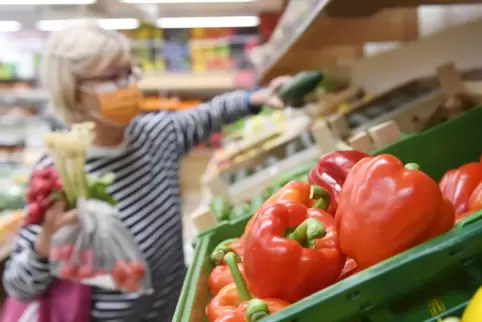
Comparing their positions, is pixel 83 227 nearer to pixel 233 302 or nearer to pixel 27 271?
pixel 27 271

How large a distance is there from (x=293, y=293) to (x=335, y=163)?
0.37 m

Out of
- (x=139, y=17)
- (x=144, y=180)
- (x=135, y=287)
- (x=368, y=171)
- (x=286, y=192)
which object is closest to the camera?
(x=368, y=171)

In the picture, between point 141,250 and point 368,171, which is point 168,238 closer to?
point 141,250

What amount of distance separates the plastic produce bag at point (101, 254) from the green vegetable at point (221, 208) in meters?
0.40

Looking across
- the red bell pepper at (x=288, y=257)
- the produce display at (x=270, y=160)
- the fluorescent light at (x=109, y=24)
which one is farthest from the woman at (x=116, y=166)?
the fluorescent light at (x=109, y=24)

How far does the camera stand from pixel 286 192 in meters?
1.11

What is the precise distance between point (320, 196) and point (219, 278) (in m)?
0.23

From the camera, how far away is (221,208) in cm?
181

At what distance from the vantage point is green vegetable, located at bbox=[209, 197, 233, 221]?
70.1 inches

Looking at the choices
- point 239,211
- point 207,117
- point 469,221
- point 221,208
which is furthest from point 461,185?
point 207,117

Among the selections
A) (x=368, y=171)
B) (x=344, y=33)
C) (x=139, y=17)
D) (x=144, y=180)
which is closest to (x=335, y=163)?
(x=368, y=171)

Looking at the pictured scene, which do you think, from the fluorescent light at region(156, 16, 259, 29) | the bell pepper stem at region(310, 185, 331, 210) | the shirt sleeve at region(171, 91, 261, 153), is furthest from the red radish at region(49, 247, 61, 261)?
the fluorescent light at region(156, 16, 259, 29)

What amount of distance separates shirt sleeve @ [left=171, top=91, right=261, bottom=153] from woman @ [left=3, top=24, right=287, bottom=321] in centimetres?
13

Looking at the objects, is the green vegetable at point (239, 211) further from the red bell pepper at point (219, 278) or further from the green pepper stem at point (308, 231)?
the green pepper stem at point (308, 231)
